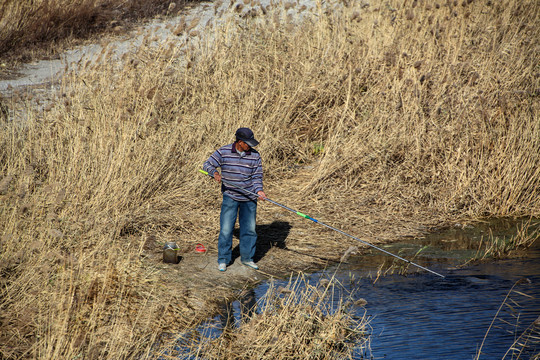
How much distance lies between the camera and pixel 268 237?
9258mm

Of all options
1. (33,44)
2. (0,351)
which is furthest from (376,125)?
(33,44)

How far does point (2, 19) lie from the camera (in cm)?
1547

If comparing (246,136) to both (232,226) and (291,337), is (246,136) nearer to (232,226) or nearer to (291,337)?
(232,226)

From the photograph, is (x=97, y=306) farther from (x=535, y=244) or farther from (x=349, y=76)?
(x=349, y=76)

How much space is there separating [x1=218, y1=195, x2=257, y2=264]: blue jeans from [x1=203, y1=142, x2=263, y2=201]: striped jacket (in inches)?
5.6

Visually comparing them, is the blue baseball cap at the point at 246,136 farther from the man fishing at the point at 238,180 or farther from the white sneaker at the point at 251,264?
the white sneaker at the point at 251,264

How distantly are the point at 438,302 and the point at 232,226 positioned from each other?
2.62 metres

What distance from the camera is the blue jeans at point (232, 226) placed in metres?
7.82

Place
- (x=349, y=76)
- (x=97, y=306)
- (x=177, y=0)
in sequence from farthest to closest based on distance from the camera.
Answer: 1. (x=177, y=0)
2. (x=349, y=76)
3. (x=97, y=306)

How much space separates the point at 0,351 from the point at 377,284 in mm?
4383

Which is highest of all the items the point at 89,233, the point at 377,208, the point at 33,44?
the point at 33,44

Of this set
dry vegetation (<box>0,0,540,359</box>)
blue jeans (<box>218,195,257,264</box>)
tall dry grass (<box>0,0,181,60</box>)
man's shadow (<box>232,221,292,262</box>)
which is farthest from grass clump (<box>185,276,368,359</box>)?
tall dry grass (<box>0,0,181,60</box>)

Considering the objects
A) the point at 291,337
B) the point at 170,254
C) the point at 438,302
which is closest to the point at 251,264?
the point at 170,254

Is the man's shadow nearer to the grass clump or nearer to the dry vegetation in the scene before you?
the dry vegetation
